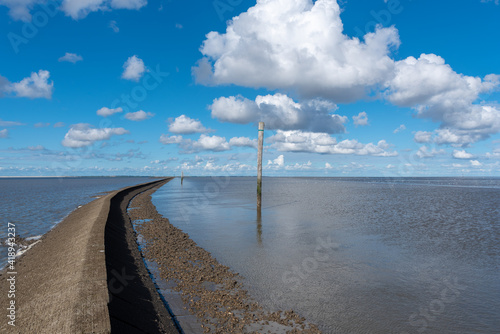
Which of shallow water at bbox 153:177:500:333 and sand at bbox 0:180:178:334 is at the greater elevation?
sand at bbox 0:180:178:334

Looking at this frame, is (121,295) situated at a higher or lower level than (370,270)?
higher

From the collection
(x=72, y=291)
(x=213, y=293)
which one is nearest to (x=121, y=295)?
(x=72, y=291)

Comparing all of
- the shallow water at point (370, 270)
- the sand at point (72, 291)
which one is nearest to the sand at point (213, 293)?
the shallow water at point (370, 270)

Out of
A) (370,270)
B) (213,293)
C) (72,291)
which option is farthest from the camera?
(370,270)

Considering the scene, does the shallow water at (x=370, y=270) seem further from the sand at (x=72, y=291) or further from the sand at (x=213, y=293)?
the sand at (x=72, y=291)

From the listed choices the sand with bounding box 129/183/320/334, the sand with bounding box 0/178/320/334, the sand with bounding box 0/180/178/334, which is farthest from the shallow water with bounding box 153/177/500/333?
the sand with bounding box 0/180/178/334

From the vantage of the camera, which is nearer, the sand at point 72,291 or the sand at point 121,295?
the sand at point 72,291

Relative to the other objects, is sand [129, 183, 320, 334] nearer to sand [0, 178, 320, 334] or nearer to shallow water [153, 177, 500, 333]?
sand [0, 178, 320, 334]

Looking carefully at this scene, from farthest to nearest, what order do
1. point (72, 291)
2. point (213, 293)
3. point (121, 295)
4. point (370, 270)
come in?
1. point (370, 270)
2. point (213, 293)
3. point (121, 295)
4. point (72, 291)

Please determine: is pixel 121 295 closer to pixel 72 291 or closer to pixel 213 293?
pixel 72 291

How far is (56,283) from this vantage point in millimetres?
8805

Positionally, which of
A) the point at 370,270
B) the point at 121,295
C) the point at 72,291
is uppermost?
the point at 72,291

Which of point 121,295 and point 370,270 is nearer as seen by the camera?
point 121,295

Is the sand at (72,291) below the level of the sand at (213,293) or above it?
above
